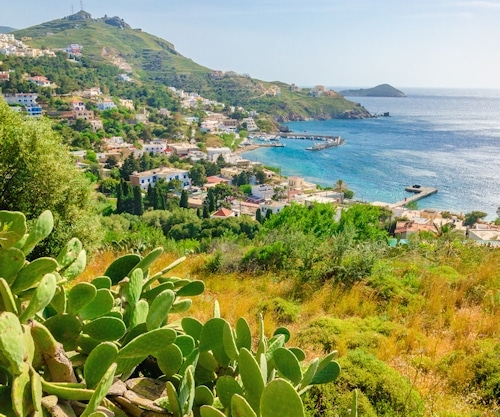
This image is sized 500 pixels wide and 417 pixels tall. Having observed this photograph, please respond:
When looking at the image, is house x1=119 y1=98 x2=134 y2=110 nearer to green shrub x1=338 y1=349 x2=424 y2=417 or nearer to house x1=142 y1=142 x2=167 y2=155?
house x1=142 y1=142 x2=167 y2=155

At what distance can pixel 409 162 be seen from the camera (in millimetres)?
46094

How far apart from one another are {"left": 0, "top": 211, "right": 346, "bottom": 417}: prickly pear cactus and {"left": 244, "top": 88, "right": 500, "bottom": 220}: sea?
30.9 meters

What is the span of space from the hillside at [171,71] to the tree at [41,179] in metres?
85.6

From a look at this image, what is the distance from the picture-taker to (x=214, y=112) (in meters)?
86.0

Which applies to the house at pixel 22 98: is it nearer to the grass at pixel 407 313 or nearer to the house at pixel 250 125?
the house at pixel 250 125

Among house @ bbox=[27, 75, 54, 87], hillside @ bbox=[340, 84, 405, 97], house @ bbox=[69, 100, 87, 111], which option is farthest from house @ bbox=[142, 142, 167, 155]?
hillside @ bbox=[340, 84, 405, 97]

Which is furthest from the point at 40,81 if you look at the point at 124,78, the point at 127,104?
the point at 124,78

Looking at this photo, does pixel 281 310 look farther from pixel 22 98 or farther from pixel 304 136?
pixel 304 136

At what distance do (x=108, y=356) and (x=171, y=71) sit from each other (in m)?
129

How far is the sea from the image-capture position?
34.7m

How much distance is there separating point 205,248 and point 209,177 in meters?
38.0

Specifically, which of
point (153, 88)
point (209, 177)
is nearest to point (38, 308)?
point (209, 177)

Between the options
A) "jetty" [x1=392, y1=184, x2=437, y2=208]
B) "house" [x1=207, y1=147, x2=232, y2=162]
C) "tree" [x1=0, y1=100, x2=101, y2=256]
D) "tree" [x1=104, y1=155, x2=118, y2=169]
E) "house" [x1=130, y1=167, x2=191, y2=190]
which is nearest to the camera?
"tree" [x1=0, y1=100, x2=101, y2=256]

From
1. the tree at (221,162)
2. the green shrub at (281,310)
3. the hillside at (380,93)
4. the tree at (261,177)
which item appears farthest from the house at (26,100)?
the hillside at (380,93)
